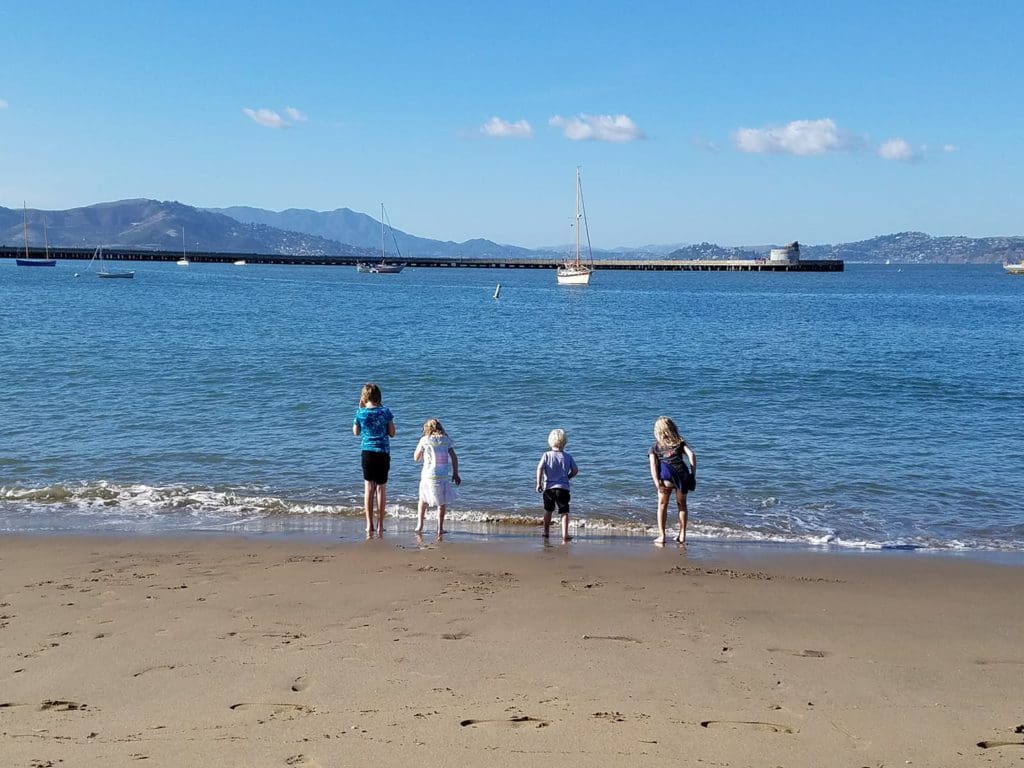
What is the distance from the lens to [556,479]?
33.5 feet

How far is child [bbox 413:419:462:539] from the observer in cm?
1017

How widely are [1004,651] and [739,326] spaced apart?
141ft

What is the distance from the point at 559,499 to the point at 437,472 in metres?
1.41

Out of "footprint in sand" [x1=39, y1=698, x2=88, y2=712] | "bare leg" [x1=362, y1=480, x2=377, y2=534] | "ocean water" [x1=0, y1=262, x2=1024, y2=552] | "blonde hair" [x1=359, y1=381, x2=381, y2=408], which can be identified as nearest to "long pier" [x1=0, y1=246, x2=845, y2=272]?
"ocean water" [x1=0, y1=262, x2=1024, y2=552]

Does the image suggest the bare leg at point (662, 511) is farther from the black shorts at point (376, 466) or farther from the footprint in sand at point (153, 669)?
the footprint in sand at point (153, 669)

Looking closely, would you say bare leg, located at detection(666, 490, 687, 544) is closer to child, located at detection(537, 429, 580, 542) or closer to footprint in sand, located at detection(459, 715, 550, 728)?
child, located at detection(537, 429, 580, 542)

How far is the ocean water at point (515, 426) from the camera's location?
1144cm

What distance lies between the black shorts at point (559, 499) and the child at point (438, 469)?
1.04m

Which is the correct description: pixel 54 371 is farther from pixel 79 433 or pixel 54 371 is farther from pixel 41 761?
pixel 41 761

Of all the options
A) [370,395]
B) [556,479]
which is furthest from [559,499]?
[370,395]

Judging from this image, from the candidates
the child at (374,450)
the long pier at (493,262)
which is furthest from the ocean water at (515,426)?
the long pier at (493,262)

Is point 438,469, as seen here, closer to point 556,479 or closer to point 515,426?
point 556,479

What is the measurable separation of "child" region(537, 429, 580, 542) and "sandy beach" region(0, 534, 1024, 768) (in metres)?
0.84

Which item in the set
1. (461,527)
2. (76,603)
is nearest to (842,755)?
(76,603)
